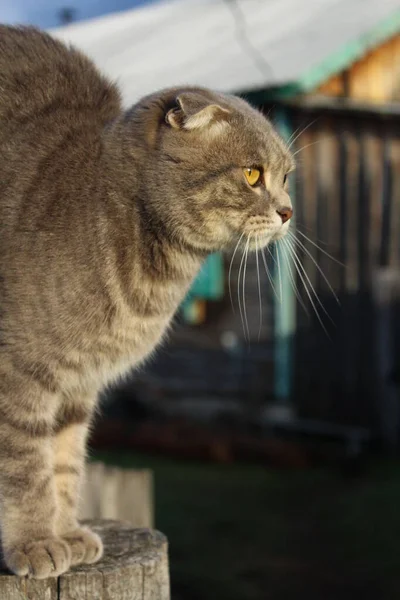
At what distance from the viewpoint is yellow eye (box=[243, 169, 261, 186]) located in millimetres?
3098

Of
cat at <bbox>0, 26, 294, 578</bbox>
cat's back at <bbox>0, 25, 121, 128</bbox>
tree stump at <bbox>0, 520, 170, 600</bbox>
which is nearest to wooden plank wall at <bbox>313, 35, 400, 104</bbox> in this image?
cat's back at <bbox>0, 25, 121, 128</bbox>

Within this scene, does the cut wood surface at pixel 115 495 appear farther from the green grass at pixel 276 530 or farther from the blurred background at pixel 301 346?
the blurred background at pixel 301 346

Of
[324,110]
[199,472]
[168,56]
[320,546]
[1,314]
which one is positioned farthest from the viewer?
[168,56]

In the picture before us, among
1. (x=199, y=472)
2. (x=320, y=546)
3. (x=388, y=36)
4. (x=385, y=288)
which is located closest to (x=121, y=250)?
(x=320, y=546)

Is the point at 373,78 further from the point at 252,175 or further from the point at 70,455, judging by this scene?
the point at 70,455

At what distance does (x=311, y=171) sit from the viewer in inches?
353

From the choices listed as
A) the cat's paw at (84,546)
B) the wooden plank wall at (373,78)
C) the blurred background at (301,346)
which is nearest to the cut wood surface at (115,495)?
the cat's paw at (84,546)

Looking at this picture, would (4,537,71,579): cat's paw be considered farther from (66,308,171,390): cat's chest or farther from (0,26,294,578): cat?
(66,308,171,390): cat's chest

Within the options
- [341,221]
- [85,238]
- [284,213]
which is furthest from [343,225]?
[85,238]

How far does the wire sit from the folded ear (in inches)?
217

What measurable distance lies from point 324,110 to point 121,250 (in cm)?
610

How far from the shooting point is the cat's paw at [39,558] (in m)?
2.72

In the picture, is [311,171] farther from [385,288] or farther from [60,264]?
[60,264]

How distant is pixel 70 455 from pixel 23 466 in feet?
1.15
